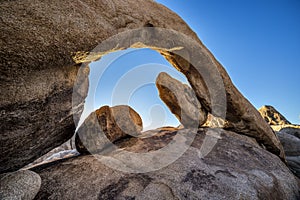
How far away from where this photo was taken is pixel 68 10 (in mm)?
2898

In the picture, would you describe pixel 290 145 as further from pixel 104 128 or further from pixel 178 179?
pixel 104 128

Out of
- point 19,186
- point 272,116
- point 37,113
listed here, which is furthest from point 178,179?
point 272,116

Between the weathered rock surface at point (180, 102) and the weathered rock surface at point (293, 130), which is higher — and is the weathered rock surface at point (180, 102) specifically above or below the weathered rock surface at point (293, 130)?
below

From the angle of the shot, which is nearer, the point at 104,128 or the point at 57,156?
the point at 104,128

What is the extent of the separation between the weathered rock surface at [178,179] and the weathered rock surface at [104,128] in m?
0.36

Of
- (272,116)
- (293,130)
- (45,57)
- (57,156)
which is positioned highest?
(272,116)

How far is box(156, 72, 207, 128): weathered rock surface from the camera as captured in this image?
7156 millimetres

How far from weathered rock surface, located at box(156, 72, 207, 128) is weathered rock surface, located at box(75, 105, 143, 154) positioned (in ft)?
6.37

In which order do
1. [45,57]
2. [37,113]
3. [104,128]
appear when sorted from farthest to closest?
1. [104,128]
2. [37,113]
3. [45,57]

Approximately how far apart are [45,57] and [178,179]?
378 centimetres

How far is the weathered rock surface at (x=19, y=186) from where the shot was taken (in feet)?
9.55

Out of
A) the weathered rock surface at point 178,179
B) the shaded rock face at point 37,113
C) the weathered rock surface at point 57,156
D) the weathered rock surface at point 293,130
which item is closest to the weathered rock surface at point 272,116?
the weathered rock surface at point 293,130

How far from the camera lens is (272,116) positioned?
18.6 m

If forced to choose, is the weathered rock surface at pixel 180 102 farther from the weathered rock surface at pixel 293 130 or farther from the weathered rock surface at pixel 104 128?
Answer: the weathered rock surface at pixel 293 130
